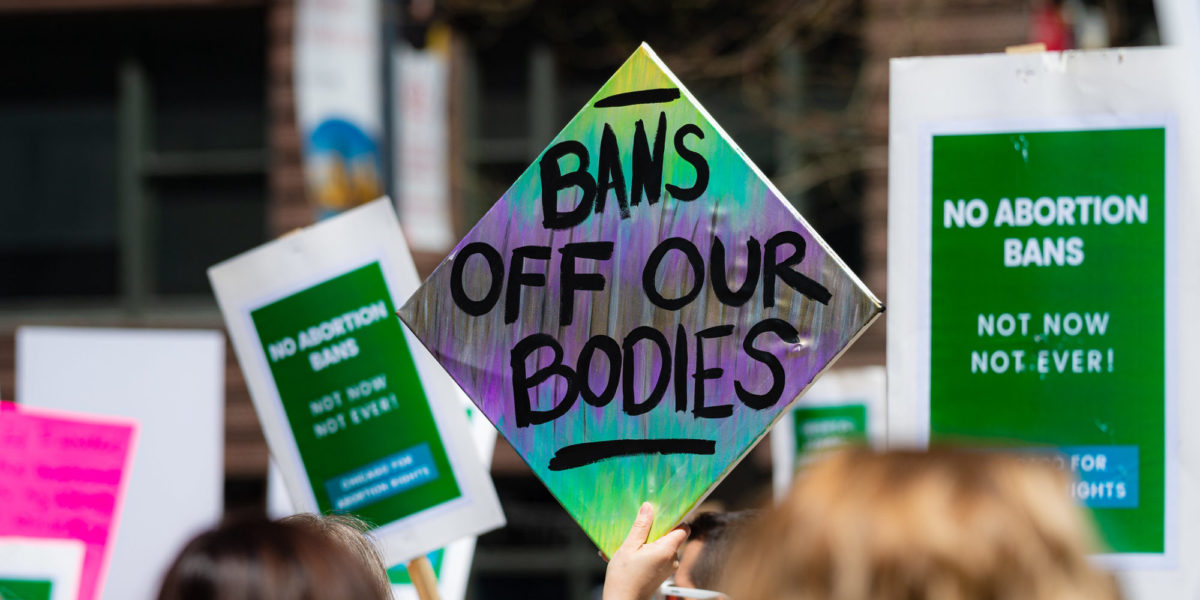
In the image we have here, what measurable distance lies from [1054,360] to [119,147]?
7.93 meters

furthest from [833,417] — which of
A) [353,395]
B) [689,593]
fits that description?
[689,593]

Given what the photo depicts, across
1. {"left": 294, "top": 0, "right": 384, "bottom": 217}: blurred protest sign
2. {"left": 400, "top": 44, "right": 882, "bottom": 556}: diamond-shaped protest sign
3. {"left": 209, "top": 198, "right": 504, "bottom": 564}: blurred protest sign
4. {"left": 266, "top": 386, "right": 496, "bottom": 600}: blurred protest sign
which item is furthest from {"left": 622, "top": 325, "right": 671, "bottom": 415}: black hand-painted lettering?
{"left": 294, "top": 0, "right": 384, "bottom": 217}: blurred protest sign

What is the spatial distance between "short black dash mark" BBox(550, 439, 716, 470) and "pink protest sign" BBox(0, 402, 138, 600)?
57.7 inches

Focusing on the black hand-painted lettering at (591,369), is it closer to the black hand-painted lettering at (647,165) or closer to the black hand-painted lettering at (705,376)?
the black hand-painted lettering at (705,376)

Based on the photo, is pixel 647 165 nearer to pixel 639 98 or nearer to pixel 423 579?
pixel 639 98

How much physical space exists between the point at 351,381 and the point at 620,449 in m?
1.01

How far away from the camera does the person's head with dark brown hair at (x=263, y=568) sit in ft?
5.28

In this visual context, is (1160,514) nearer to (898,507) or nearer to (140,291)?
(898,507)

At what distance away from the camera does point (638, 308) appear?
2.34m

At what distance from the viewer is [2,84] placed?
9.24m

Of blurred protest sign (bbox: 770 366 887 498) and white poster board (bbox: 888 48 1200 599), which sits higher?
white poster board (bbox: 888 48 1200 599)

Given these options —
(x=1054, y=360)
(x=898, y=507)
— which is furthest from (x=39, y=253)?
(x=898, y=507)

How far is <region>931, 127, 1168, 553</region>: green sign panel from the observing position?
2.30 m

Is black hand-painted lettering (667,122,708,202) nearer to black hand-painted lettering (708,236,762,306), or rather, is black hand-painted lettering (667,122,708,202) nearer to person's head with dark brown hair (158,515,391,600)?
black hand-painted lettering (708,236,762,306)
